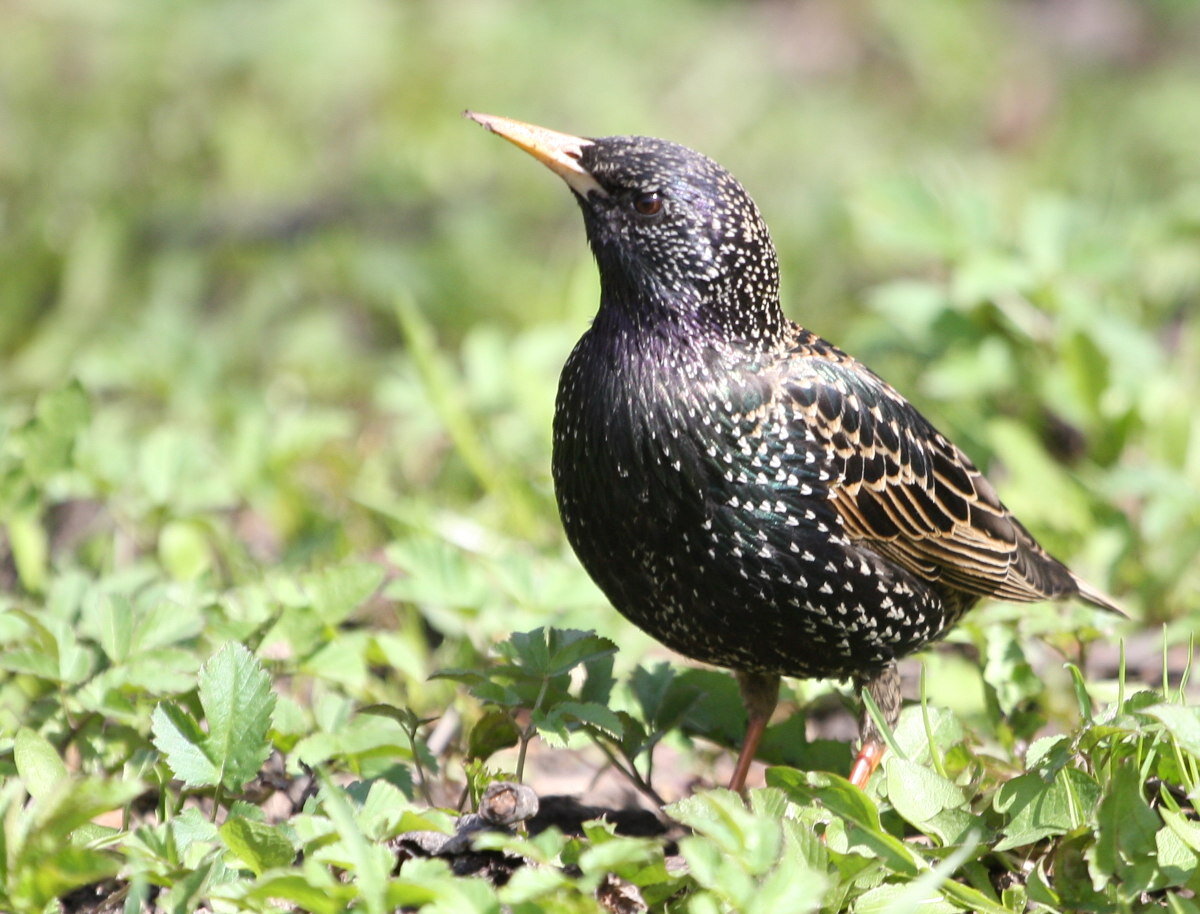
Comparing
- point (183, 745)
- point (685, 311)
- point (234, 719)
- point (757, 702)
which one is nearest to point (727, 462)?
point (685, 311)

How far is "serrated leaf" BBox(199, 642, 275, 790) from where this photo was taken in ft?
9.45

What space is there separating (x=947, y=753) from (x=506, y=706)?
0.93m

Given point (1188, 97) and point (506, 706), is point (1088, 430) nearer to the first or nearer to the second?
point (506, 706)

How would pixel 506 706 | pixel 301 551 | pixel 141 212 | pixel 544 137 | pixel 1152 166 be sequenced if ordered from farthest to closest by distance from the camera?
pixel 1152 166, pixel 141 212, pixel 301 551, pixel 544 137, pixel 506 706

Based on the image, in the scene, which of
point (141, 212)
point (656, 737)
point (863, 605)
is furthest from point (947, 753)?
point (141, 212)

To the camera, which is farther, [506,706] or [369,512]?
[369,512]

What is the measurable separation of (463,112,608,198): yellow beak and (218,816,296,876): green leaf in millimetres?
1508

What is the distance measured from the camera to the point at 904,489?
343cm

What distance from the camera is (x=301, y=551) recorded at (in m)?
4.31

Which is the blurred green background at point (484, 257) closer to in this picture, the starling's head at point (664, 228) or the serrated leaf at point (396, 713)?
the serrated leaf at point (396, 713)

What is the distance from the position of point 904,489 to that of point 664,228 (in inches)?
31.9

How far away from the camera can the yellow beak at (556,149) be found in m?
3.29

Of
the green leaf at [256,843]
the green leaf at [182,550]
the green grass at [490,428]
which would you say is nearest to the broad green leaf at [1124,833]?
the green grass at [490,428]

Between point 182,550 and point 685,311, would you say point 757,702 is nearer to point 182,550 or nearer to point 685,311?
point 685,311
